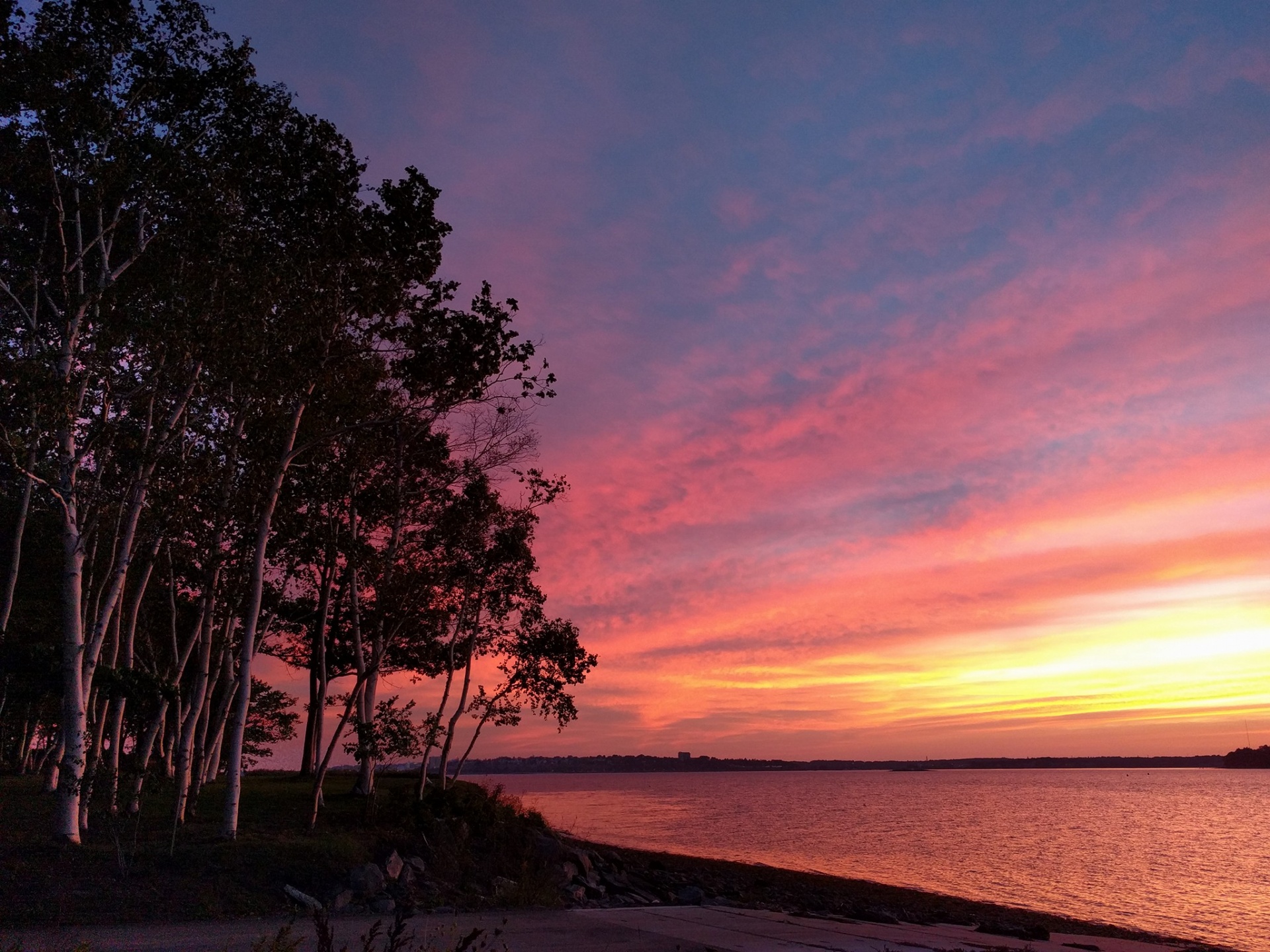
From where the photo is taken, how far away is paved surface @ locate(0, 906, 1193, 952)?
13.6m

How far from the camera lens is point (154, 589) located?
36.4m

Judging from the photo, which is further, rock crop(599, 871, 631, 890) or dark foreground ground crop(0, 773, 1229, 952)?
rock crop(599, 871, 631, 890)

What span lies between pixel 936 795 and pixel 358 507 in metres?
147

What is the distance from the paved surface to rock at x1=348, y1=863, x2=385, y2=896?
5.73 feet

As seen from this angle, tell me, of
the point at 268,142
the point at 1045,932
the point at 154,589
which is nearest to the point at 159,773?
the point at 268,142

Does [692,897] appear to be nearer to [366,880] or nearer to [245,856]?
[366,880]

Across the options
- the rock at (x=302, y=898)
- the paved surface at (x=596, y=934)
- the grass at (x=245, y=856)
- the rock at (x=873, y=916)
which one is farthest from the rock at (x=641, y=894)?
the rock at (x=302, y=898)

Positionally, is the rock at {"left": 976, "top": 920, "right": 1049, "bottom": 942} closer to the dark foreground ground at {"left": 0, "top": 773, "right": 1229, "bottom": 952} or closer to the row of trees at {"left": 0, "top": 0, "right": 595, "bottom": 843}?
the dark foreground ground at {"left": 0, "top": 773, "right": 1229, "bottom": 952}

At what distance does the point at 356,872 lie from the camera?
61.8ft

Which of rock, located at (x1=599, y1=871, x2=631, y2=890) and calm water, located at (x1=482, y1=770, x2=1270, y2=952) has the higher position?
rock, located at (x1=599, y1=871, x2=631, y2=890)

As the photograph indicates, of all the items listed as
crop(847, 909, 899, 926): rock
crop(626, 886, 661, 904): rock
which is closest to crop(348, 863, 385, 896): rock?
crop(626, 886, 661, 904): rock

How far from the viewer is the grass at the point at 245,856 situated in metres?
15.9

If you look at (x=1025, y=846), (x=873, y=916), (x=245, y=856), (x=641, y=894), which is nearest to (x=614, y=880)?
(x=641, y=894)

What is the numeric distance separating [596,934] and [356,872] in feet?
20.6
